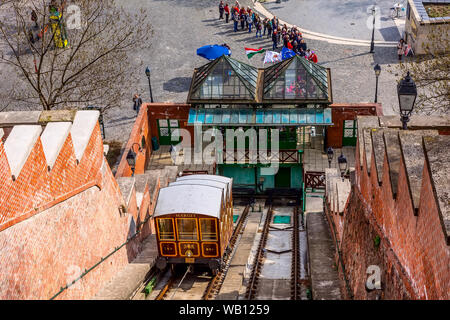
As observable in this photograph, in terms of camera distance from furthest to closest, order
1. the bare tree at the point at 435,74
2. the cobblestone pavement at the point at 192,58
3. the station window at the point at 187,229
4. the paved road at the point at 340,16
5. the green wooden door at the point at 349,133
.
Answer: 1. the paved road at the point at 340,16
2. the cobblestone pavement at the point at 192,58
3. the green wooden door at the point at 349,133
4. the bare tree at the point at 435,74
5. the station window at the point at 187,229

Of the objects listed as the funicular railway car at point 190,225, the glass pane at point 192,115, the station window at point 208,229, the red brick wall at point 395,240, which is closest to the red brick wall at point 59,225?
the funicular railway car at point 190,225

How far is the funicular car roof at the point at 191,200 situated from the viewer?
761 inches

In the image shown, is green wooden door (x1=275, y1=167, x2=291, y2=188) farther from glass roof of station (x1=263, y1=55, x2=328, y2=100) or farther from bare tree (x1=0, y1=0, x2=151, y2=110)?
bare tree (x1=0, y1=0, x2=151, y2=110)

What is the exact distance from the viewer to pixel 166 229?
64.6ft

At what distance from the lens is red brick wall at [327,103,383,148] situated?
29.0 meters

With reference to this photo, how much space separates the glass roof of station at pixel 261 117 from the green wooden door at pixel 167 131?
94.3 inches

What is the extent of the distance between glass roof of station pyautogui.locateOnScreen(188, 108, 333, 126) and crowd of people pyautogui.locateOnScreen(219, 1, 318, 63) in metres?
7.46

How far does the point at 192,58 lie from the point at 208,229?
1965 cm

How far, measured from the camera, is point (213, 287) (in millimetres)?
19703

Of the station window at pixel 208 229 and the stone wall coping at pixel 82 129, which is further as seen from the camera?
the station window at pixel 208 229

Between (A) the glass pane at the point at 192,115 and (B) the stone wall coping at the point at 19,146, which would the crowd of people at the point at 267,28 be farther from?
(B) the stone wall coping at the point at 19,146

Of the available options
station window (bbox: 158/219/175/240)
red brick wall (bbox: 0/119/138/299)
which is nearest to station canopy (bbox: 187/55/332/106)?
station window (bbox: 158/219/175/240)
